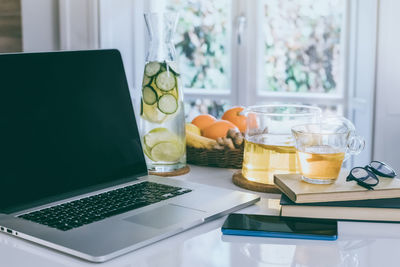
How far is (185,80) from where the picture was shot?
3469mm

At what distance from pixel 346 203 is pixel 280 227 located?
13cm

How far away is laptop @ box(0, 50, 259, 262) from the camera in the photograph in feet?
2.76

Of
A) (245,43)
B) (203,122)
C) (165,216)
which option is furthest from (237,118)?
(245,43)

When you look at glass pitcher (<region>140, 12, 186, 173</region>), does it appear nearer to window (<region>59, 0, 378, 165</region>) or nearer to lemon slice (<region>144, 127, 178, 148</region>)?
lemon slice (<region>144, 127, 178, 148</region>)

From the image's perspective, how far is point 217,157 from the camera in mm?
1343

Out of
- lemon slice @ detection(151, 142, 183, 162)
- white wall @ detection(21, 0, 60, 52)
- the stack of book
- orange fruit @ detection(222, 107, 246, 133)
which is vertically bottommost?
the stack of book

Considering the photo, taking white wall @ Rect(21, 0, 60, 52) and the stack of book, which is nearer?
the stack of book

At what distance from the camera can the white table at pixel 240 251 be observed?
2.47 ft

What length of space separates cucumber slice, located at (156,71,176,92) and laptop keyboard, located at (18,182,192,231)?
25 cm

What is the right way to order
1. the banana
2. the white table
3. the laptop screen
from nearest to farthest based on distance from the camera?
1. the white table
2. the laptop screen
3. the banana

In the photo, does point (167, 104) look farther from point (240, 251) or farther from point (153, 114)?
point (240, 251)

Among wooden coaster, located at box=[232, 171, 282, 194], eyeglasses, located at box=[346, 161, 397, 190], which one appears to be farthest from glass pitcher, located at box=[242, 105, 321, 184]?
→ eyeglasses, located at box=[346, 161, 397, 190]

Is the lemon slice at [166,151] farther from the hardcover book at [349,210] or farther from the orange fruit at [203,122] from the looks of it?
the hardcover book at [349,210]

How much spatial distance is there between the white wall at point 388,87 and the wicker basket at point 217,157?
1534 mm
